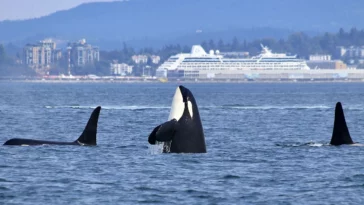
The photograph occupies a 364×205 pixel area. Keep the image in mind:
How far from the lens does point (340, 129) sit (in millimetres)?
31938

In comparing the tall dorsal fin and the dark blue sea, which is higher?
the tall dorsal fin

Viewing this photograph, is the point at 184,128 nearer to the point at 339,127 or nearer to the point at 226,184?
the point at 226,184

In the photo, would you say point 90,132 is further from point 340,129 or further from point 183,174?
point 340,129

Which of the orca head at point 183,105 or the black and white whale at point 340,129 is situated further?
the black and white whale at point 340,129

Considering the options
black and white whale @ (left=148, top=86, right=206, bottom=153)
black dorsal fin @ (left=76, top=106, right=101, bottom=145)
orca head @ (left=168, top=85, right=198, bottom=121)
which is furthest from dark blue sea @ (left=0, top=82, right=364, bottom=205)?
orca head @ (left=168, top=85, right=198, bottom=121)

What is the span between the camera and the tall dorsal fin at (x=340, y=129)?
102ft

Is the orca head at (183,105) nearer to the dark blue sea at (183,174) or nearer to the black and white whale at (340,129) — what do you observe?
the dark blue sea at (183,174)

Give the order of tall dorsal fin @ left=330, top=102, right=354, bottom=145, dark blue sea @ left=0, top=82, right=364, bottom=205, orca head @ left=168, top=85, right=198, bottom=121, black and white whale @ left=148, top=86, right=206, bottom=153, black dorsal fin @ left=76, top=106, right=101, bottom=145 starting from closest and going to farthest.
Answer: dark blue sea @ left=0, top=82, right=364, bottom=205
black and white whale @ left=148, top=86, right=206, bottom=153
orca head @ left=168, top=85, right=198, bottom=121
black dorsal fin @ left=76, top=106, right=101, bottom=145
tall dorsal fin @ left=330, top=102, right=354, bottom=145

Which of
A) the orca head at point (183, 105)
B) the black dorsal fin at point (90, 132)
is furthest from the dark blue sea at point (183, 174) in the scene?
the orca head at point (183, 105)

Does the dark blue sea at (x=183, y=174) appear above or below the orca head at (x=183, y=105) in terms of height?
below

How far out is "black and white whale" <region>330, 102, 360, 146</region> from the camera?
31.1m

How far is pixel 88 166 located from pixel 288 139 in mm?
14475

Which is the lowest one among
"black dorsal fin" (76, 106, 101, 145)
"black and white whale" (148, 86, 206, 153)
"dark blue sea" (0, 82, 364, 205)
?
"dark blue sea" (0, 82, 364, 205)

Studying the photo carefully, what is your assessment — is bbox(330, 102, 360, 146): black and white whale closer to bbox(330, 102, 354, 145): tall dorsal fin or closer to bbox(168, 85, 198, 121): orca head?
bbox(330, 102, 354, 145): tall dorsal fin
